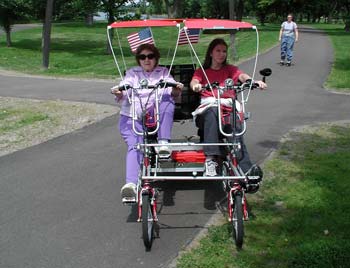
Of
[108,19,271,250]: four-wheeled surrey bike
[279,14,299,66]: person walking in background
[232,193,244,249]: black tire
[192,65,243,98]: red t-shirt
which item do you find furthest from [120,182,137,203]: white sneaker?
[279,14,299,66]: person walking in background

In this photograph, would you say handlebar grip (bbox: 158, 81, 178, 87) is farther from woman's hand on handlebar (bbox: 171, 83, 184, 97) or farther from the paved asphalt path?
the paved asphalt path

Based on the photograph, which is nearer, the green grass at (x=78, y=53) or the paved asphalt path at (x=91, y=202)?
the paved asphalt path at (x=91, y=202)

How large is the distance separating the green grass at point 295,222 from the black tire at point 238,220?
0.30ft

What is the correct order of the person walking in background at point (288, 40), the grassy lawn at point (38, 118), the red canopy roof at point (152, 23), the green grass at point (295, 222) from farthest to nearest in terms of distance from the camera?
1. the person walking in background at point (288, 40)
2. the grassy lawn at point (38, 118)
3. the red canopy roof at point (152, 23)
4. the green grass at point (295, 222)

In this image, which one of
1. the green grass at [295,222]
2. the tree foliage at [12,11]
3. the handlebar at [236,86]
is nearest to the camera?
the green grass at [295,222]

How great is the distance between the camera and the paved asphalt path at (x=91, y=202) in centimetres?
446

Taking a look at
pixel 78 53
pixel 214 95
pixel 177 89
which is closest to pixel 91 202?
pixel 177 89

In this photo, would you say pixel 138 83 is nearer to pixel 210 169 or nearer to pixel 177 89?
pixel 177 89

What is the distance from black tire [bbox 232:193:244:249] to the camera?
4.37 metres

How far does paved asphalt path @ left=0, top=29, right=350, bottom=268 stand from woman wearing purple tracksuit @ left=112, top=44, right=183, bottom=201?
652 mm

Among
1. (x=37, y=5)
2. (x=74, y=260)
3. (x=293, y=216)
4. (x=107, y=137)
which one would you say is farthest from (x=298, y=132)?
(x=37, y=5)

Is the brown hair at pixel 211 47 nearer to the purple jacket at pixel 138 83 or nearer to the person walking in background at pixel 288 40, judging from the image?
the purple jacket at pixel 138 83

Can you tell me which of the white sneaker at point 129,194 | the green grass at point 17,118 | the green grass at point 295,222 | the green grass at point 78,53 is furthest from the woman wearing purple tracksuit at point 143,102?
the green grass at point 78,53

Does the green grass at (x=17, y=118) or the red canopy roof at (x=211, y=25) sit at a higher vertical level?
the red canopy roof at (x=211, y=25)
